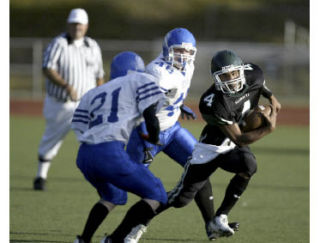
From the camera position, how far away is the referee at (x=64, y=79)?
7.75 m

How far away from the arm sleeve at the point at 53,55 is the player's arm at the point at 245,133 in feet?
11.0

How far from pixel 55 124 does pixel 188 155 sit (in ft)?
8.48

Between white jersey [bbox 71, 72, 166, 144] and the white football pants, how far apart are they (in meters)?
3.20

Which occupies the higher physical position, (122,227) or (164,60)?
(164,60)

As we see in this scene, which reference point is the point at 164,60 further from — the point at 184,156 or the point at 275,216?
the point at 275,216

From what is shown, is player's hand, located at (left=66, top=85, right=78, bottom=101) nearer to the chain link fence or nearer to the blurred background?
the blurred background

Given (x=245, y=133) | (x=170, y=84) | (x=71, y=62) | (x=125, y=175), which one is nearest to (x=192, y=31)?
(x=71, y=62)

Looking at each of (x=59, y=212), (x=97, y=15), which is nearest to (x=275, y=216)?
(x=59, y=212)

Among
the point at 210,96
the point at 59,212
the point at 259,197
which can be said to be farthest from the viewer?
the point at 259,197

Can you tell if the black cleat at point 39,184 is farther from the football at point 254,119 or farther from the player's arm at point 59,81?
the football at point 254,119

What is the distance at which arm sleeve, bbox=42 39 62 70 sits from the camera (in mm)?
7793

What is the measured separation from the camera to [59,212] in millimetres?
6531

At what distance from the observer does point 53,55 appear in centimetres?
784
